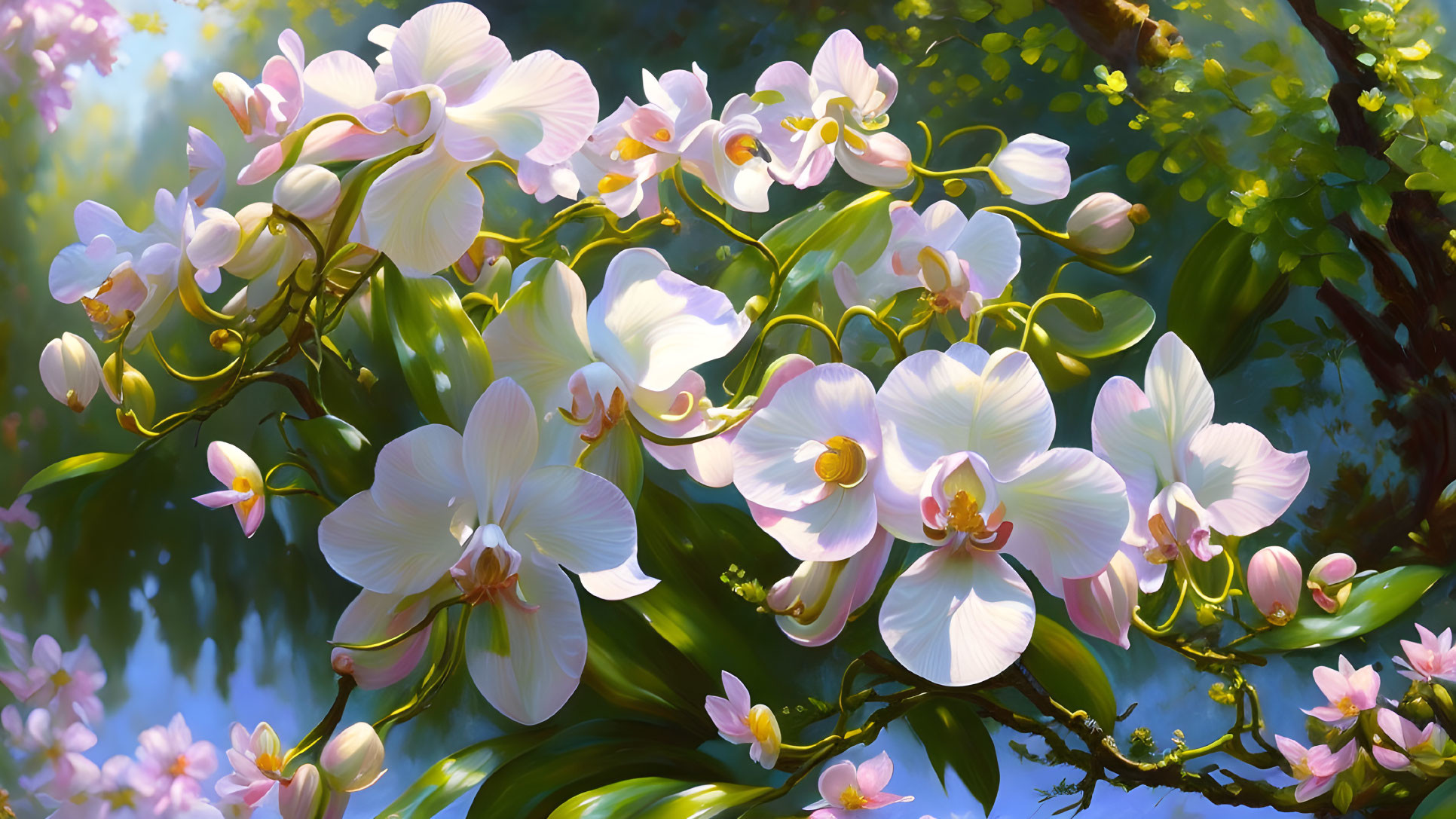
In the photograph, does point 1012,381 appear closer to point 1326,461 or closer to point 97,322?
point 1326,461

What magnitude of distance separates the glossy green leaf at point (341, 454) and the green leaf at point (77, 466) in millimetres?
120

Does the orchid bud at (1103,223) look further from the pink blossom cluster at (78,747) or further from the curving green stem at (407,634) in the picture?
the pink blossom cluster at (78,747)

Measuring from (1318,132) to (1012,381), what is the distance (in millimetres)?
255

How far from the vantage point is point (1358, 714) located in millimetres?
539

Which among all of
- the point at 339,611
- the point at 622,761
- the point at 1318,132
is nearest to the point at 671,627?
the point at 622,761

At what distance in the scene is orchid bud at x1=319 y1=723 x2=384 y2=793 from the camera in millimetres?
501

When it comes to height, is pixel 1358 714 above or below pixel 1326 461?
below

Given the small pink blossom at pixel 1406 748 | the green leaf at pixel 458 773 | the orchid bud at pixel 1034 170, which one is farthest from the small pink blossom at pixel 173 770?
the small pink blossom at pixel 1406 748

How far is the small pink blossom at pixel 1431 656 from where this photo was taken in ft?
1.79

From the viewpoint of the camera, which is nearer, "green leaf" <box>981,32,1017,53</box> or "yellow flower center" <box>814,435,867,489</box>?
"yellow flower center" <box>814,435,867,489</box>

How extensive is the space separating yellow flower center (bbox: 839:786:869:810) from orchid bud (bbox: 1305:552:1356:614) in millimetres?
277

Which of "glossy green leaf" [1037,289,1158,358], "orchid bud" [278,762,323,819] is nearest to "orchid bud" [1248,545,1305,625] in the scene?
"glossy green leaf" [1037,289,1158,358]

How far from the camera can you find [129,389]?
1.76 feet

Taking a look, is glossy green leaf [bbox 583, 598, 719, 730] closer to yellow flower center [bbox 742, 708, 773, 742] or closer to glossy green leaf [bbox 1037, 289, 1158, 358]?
yellow flower center [bbox 742, 708, 773, 742]
